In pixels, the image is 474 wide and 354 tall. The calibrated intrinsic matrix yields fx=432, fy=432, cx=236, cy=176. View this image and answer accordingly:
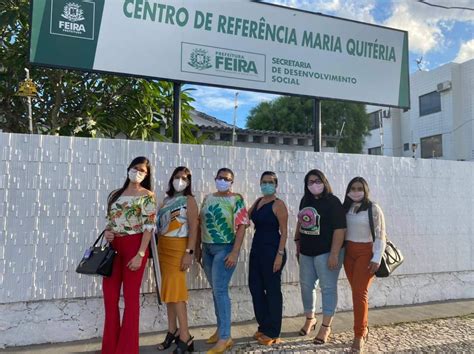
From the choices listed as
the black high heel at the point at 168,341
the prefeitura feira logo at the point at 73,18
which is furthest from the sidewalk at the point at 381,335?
the prefeitura feira logo at the point at 73,18

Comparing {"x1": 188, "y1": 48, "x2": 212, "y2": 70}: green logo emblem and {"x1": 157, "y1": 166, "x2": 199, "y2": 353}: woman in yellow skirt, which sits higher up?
{"x1": 188, "y1": 48, "x2": 212, "y2": 70}: green logo emblem

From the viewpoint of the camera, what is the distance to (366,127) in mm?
27141

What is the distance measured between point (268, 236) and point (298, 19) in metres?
3.14

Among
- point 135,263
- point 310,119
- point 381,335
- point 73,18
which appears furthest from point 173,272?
point 310,119

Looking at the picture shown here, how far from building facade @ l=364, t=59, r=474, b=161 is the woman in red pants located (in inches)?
803

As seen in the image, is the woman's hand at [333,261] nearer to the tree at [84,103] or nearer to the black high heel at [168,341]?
the black high heel at [168,341]

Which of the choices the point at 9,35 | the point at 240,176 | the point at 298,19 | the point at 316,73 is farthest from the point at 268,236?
the point at 9,35

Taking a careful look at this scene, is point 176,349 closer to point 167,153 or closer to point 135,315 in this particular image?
point 135,315

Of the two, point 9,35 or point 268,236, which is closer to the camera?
point 268,236

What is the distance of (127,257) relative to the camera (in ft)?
12.5

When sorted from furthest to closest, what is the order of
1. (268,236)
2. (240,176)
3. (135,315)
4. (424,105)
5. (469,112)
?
(424,105) < (469,112) < (240,176) < (268,236) < (135,315)

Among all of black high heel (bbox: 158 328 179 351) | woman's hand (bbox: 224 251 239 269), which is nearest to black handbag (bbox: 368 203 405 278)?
woman's hand (bbox: 224 251 239 269)

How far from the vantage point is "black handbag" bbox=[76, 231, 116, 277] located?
3639 mm

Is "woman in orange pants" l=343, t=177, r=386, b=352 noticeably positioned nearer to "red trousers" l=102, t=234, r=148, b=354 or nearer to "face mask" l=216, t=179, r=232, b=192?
"face mask" l=216, t=179, r=232, b=192
